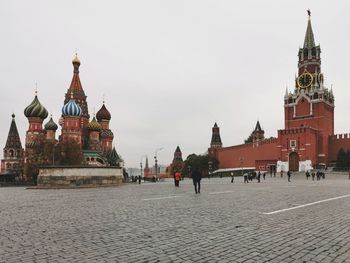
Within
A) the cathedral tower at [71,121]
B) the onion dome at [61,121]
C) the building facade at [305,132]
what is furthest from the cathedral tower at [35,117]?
the building facade at [305,132]

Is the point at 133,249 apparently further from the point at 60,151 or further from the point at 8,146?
the point at 8,146

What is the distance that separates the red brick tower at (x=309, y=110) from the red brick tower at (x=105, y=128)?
33550 millimetres

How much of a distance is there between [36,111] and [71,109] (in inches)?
414

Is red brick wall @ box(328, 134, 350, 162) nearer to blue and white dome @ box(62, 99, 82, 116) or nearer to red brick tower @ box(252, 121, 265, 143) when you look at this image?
red brick tower @ box(252, 121, 265, 143)

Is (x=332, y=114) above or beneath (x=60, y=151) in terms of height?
above

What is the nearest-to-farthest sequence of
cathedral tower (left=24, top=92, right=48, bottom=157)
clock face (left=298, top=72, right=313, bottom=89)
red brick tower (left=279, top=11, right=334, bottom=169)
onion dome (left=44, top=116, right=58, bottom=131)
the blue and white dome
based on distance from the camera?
the blue and white dome
onion dome (left=44, top=116, right=58, bottom=131)
cathedral tower (left=24, top=92, right=48, bottom=157)
red brick tower (left=279, top=11, right=334, bottom=169)
clock face (left=298, top=72, right=313, bottom=89)

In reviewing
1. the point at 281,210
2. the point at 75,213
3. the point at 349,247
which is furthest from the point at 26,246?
the point at 281,210

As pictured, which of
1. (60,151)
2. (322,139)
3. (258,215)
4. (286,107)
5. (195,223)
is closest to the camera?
(195,223)

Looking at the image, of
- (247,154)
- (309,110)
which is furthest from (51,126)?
(309,110)

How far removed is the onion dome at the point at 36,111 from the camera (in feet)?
217

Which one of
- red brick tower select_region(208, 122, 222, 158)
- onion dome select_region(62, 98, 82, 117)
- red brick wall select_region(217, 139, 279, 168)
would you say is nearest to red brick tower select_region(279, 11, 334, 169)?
red brick wall select_region(217, 139, 279, 168)

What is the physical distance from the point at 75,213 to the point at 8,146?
234 feet

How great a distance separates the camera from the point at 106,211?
33.2ft

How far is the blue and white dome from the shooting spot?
59656 mm
